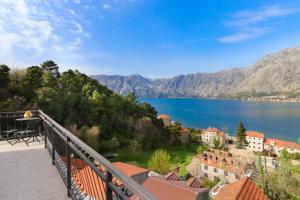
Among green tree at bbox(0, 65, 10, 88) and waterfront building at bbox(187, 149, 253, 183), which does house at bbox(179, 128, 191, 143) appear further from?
green tree at bbox(0, 65, 10, 88)

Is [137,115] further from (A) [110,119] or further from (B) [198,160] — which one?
(B) [198,160]

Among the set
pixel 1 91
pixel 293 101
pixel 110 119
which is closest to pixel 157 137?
pixel 110 119

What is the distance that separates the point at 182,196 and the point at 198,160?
1878 centimetres

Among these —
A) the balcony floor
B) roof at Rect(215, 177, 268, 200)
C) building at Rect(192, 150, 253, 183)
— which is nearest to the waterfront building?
building at Rect(192, 150, 253, 183)

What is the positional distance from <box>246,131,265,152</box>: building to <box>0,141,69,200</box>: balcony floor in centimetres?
5813

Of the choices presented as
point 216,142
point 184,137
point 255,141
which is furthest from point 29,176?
point 255,141

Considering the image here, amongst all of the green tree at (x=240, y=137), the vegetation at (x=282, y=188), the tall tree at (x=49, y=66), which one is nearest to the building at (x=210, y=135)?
the green tree at (x=240, y=137)

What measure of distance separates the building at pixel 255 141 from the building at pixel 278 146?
1117 millimetres

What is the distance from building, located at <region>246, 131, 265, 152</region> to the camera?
5647 centimetres

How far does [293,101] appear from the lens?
191250 millimetres

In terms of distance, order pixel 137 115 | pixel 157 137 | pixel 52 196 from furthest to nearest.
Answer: pixel 137 115
pixel 157 137
pixel 52 196

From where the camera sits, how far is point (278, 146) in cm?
5284

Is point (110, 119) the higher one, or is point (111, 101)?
point (111, 101)

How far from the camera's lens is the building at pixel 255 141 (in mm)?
56469
